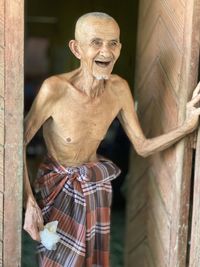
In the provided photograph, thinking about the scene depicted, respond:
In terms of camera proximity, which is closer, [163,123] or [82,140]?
[82,140]

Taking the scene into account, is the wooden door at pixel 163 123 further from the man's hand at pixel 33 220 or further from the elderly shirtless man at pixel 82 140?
the man's hand at pixel 33 220

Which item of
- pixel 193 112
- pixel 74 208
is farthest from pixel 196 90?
pixel 74 208

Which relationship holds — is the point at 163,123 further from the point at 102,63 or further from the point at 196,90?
the point at 102,63

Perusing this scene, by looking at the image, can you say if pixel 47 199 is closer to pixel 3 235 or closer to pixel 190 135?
pixel 3 235

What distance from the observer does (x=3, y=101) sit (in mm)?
1562

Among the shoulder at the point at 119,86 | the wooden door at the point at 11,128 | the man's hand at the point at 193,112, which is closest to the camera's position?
the wooden door at the point at 11,128

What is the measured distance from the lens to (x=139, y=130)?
180 cm

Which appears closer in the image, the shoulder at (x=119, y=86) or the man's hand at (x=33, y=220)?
the man's hand at (x=33, y=220)

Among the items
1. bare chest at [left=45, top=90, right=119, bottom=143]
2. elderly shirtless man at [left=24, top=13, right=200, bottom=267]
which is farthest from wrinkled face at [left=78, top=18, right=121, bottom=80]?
bare chest at [left=45, top=90, right=119, bottom=143]

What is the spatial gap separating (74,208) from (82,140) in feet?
0.65

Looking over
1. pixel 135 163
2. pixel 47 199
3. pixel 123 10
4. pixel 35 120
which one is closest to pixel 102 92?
pixel 35 120

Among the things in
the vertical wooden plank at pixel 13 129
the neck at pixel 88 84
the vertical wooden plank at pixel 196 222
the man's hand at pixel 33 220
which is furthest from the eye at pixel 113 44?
the man's hand at pixel 33 220

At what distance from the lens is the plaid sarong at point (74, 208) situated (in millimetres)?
1706

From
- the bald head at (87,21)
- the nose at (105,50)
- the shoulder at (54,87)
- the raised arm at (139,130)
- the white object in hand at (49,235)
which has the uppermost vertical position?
the bald head at (87,21)
